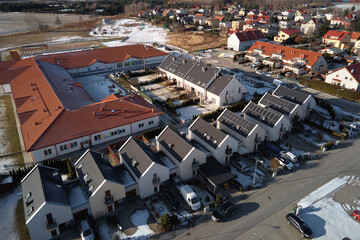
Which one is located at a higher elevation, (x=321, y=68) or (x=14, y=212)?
(x=321, y=68)

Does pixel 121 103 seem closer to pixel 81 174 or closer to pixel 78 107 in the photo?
pixel 78 107

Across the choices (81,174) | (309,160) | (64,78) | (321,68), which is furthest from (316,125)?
(64,78)

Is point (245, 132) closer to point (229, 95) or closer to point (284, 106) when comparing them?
point (284, 106)

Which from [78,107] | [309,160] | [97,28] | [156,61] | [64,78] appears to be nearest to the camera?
[309,160]

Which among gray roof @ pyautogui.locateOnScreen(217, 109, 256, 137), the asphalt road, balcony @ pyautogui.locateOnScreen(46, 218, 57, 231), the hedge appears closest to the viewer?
balcony @ pyautogui.locateOnScreen(46, 218, 57, 231)

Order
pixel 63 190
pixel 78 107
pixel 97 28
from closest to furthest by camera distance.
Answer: pixel 63 190 < pixel 78 107 < pixel 97 28

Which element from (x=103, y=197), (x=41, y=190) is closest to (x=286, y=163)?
(x=103, y=197)

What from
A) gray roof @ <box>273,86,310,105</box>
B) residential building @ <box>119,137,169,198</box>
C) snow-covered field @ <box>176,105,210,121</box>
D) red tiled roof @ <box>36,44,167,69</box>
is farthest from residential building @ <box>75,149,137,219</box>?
red tiled roof @ <box>36,44,167,69</box>

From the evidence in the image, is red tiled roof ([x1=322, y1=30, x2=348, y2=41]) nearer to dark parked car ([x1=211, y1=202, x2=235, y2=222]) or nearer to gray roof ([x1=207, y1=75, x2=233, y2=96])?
gray roof ([x1=207, y1=75, x2=233, y2=96])
